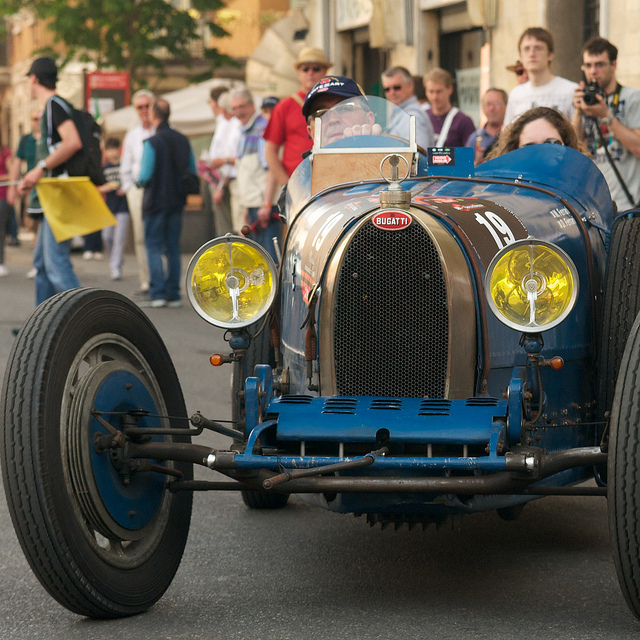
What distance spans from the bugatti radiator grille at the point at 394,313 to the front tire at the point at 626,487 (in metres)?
0.71

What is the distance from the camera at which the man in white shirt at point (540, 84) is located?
8.41 m

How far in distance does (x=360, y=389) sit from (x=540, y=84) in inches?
188

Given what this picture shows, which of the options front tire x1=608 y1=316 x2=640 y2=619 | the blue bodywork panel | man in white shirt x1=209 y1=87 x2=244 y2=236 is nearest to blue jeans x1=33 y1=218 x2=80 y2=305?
man in white shirt x1=209 y1=87 x2=244 y2=236

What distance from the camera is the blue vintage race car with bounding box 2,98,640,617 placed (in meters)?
3.79

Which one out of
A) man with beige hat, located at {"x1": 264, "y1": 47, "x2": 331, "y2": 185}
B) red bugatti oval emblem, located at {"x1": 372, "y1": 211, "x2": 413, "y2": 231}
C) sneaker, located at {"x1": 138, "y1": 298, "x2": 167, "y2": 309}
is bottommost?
sneaker, located at {"x1": 138, "y1": 298, "x2": 167, "y2": 309}

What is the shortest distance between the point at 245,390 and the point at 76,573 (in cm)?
78

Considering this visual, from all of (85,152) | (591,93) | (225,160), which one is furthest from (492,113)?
(225,160)

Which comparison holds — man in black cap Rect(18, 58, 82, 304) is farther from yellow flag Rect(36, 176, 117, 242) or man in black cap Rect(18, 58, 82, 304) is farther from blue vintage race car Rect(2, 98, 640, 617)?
blue vintage race car Rect(2, 98, 640, 617)

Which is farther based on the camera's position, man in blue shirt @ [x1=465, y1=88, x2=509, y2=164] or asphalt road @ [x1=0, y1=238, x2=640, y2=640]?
man in blue shirt @ [x1=465, y1=88, x2=509, y2=164]

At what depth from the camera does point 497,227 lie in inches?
174

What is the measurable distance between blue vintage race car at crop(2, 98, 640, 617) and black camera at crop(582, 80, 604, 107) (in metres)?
2.82

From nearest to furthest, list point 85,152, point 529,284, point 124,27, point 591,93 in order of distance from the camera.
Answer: point 529,284
point 591,93
point 85,152
point 124,27

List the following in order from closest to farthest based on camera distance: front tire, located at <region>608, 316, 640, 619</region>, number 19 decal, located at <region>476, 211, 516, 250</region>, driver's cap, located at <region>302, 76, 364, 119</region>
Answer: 1. front tire, located at <region>608, 316, 640, 619</region>
2. number 19 decal, located at <region>476, 211, 516, 250</region>
3. driver's cap, located at <region>302, 76, 364, 119</region>

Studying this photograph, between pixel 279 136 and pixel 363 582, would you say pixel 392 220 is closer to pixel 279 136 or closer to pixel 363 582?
pixel 363 582
